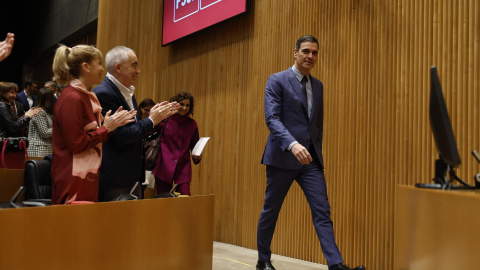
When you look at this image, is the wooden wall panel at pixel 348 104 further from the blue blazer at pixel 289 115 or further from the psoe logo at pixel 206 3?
the blue blazer at pixel 289 115

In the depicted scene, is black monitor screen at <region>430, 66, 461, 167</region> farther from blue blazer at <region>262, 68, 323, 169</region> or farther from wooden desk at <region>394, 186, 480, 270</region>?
blue blazer at <region>262, 68, 323, 169</region>

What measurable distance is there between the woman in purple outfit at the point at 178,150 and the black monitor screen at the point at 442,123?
2946 mm

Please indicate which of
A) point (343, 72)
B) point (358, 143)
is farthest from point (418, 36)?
point (358, 143)

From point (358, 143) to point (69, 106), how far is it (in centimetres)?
224

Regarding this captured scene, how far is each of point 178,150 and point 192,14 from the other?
6.95 ft

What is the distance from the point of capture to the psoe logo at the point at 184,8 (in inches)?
213

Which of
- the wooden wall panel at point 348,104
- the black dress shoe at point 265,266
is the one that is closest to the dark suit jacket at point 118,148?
the black dress shoe at point 265,266

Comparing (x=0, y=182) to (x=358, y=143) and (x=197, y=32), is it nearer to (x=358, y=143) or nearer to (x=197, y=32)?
(x=358, y=143)

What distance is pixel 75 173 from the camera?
6.59 feet

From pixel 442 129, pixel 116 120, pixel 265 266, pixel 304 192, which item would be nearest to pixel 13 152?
pixel 116 120

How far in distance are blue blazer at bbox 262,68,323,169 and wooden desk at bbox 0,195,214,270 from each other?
0.82 m

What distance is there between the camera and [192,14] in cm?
545

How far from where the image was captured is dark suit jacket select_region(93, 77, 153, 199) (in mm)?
2352

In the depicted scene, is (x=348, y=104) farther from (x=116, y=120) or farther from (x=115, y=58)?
(x=116, y=120)
